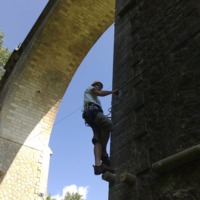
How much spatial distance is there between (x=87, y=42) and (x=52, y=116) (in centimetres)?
246

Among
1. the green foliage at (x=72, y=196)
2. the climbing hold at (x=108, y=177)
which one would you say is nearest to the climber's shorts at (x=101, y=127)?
the climbing hold at (x=108, y=177)

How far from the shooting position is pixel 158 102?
8.80ft

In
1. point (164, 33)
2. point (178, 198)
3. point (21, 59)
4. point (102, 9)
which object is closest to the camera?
point (178, 198)

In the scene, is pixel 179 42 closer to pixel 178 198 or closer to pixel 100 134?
pixel 100 134

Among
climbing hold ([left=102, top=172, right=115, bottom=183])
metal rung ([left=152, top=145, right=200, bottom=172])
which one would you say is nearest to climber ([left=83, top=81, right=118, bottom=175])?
climbing hold ([left=102, top=172, right=115, bottom=183])

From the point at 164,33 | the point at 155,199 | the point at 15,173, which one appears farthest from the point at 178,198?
the point at 15,173

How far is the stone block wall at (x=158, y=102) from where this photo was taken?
223cm

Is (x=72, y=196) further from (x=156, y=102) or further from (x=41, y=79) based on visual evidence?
(x=156, y=102)

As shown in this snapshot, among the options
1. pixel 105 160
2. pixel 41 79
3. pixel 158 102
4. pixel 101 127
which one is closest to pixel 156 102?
pixel 158 102

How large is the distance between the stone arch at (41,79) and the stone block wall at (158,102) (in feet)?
18.7

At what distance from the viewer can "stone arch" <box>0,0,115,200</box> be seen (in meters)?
8.57

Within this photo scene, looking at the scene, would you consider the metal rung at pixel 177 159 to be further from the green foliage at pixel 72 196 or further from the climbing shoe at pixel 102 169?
the green foliage at pixel 72 196

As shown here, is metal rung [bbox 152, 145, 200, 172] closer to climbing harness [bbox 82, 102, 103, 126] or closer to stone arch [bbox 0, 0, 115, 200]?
climbing harness [bbox 82, 102, 103, 126]

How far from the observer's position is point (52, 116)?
971cm
